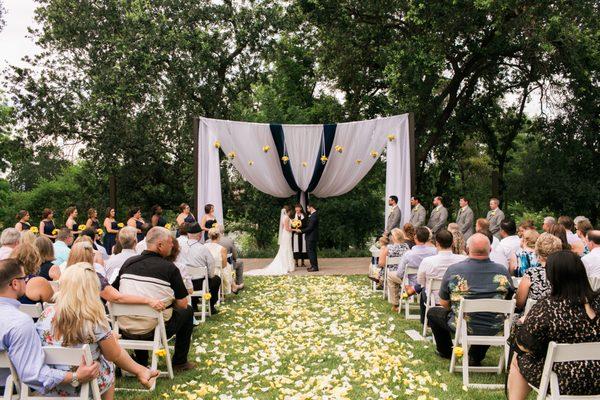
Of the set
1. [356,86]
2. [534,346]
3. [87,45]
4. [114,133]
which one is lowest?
[534,346]

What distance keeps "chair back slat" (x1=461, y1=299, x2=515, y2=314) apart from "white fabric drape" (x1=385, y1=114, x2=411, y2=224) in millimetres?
7121

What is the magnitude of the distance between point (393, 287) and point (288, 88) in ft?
40.7

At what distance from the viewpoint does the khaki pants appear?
8047 mm

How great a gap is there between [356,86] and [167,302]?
1361 centimetres

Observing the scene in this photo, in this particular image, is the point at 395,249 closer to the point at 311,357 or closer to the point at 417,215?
the point at 311,357

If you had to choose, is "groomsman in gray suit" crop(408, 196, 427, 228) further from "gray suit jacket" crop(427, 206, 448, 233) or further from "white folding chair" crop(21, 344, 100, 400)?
"white folding chair" crop(21, 344, 100, 400)

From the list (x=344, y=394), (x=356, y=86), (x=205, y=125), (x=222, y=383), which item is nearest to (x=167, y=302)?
(x=222, y=383)

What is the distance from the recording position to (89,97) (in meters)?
16.2

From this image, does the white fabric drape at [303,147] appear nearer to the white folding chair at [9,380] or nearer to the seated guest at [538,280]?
the seated guest at [538,280]

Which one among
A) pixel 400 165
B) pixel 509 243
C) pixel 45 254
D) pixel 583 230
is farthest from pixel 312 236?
pixel 45 254

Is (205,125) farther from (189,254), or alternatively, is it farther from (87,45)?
(87,45)

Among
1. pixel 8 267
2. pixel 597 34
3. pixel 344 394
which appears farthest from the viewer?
pixel 597 34

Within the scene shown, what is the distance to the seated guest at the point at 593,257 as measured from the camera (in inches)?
223

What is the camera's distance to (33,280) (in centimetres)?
451
